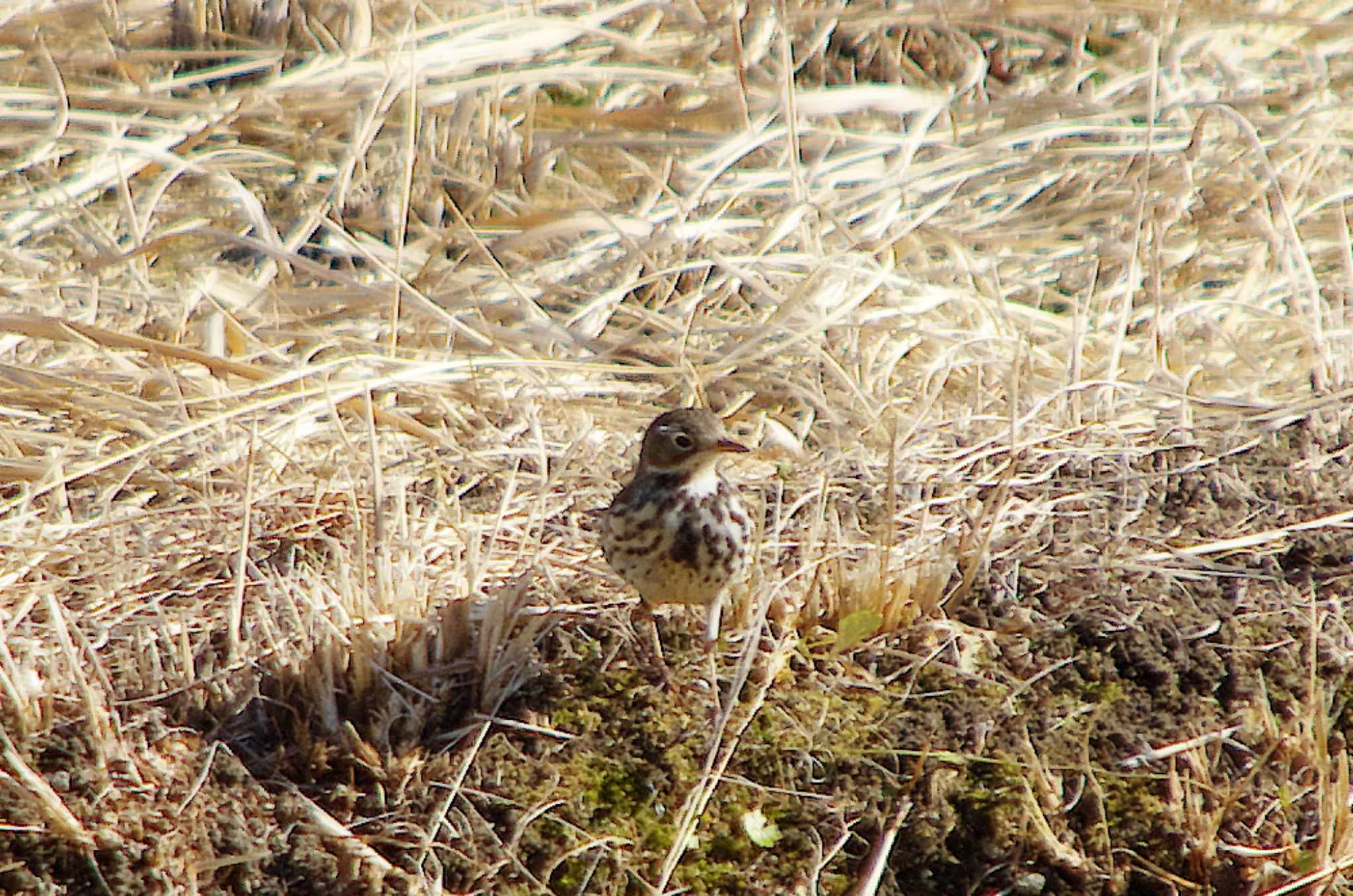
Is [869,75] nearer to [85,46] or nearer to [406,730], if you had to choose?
[85,46]

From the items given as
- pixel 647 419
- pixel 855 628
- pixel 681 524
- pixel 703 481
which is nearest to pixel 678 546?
pixel 681 524

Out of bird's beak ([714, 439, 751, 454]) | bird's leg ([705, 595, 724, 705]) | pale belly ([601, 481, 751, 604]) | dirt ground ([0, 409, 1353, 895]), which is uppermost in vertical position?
bird's beak ([714, 439, 751, 454])

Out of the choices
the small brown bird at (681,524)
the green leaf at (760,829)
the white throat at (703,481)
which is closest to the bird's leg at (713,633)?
the small brown bird at (681,524)

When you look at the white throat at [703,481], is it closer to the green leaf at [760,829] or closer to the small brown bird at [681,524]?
the small brown bird at [681,524]

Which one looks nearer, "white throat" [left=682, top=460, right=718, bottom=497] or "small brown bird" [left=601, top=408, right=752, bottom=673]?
"small brown bird" [left=601, top=408, right=752, bottom=673]

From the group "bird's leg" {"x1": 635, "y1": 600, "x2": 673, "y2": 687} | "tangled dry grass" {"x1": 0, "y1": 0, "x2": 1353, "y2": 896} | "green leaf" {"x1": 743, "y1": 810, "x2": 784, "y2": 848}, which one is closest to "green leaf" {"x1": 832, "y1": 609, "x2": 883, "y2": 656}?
"tangled dry grass" {"x1": 0, "y1": 0, "x2": 1353, "y2": 896}

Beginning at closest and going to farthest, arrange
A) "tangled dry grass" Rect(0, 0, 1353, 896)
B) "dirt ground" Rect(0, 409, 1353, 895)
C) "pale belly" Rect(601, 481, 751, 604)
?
"dirt ground" Rect(0, 409, 1353, 895) → "tangled dry grass" Rect(0, 0, 1353, 896) → "pale belly" Rect(601, 481, 751, 604)

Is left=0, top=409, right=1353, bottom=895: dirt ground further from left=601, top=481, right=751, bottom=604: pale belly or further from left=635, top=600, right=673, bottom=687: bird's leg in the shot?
left=601, top=481, right=751, bottom=604: pale belly

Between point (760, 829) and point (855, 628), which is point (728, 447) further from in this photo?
point (760, 829)
